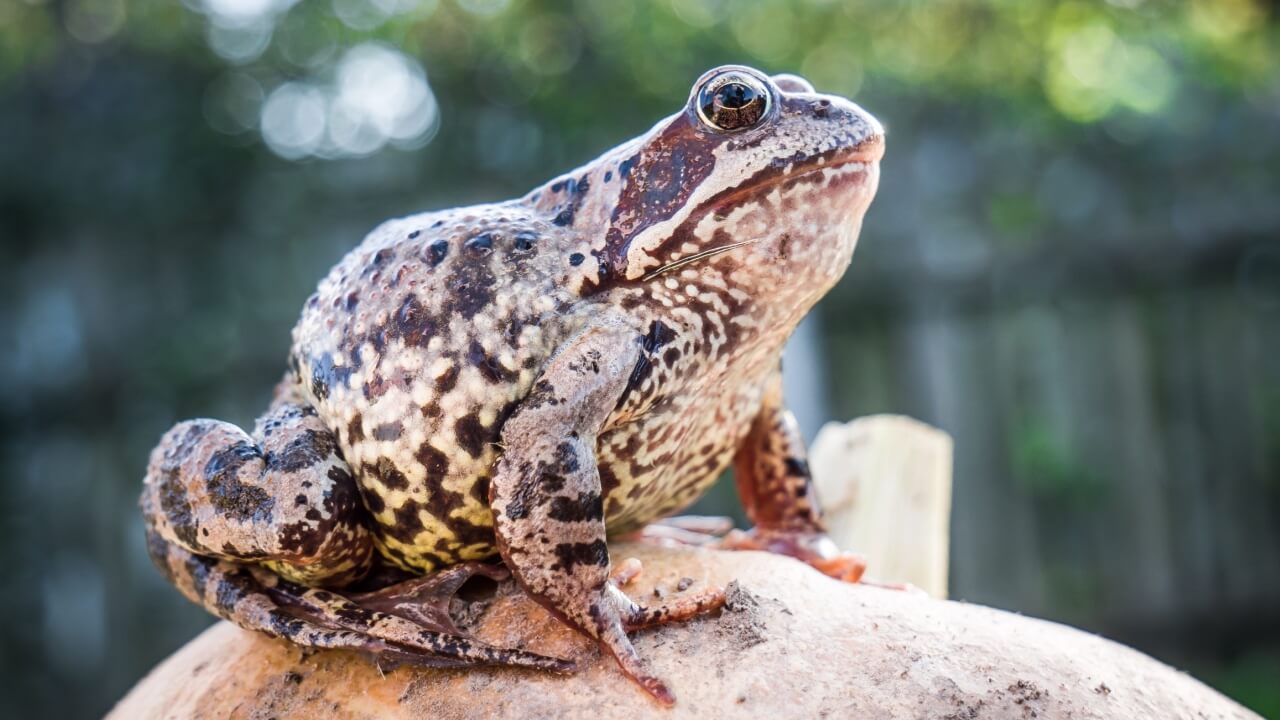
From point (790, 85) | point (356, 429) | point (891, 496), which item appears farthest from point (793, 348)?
point (356, 429)

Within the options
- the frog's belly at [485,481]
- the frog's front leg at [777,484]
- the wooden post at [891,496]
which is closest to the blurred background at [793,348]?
the wooden post at [891,496]

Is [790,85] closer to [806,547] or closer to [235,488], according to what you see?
[806,547]

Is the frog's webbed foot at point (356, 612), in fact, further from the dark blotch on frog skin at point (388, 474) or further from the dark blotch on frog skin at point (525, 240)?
the dark blotch on frog skin at point (525, 240)

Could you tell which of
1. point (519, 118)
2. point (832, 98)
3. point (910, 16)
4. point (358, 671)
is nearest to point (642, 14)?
point (519, 118)

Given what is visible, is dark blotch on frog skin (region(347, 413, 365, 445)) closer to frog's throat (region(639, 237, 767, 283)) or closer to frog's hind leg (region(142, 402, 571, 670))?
frog's hind leg (region(142, 402, 571, 670))

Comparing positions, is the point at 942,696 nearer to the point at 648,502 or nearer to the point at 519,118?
the point at 648,502

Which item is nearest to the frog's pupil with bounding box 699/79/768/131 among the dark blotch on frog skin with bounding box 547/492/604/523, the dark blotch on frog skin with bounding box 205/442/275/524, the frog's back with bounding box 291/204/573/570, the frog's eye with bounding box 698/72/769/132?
the frog's eye with bounding box 698/72/769/132

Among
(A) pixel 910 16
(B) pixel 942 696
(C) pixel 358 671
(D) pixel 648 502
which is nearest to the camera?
(B) pixel 942 696
